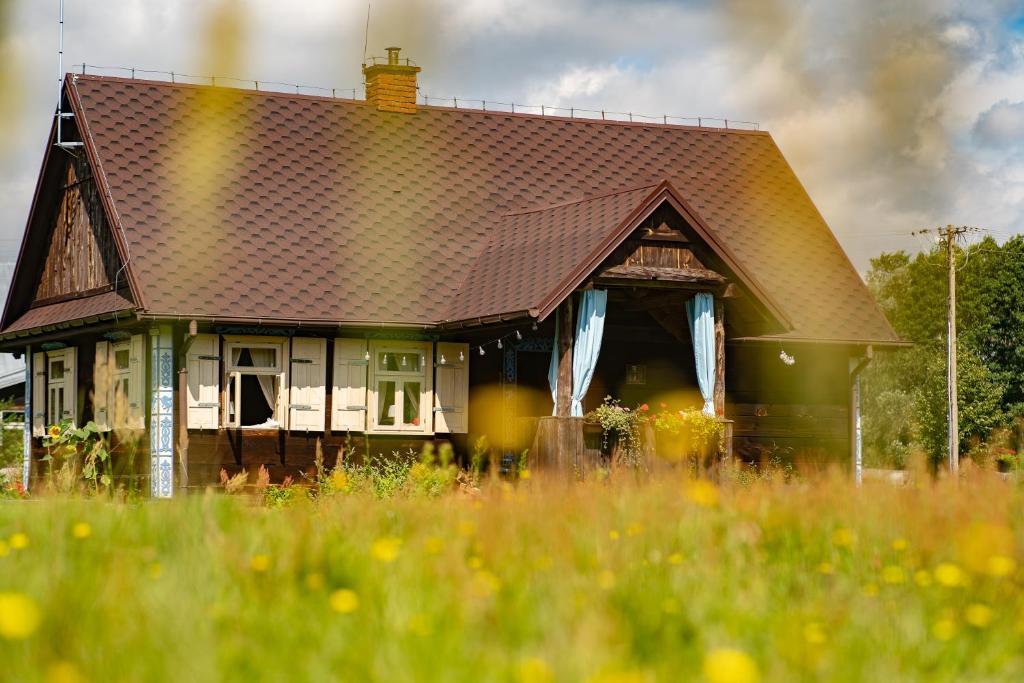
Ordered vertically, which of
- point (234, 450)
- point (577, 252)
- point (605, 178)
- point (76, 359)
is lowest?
point (234, 450)

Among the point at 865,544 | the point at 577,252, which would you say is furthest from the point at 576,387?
the point at 865,544

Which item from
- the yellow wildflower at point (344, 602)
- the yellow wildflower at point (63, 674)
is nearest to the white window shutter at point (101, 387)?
the yellow wildflower at point (344, 602)

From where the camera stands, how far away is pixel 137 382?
18625 mm

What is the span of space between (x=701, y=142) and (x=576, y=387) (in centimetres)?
872

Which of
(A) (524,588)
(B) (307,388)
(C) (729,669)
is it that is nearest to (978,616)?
(A) (524,588)

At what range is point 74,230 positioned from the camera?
21.4 m

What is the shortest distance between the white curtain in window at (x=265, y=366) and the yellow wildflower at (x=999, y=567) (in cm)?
1336

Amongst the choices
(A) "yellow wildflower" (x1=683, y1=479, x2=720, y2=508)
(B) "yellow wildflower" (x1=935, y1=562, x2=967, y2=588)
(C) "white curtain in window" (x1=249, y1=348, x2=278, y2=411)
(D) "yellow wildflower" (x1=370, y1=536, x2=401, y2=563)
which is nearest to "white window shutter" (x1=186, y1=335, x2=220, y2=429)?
(C) "white curtain in window" (x1=249, y1=348, x2=278, y2=411)

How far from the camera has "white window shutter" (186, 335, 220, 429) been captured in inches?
707

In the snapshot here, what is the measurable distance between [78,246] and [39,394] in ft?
9.24

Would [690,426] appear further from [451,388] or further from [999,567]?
[999,567]

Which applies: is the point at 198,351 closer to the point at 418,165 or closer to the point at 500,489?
the point at 418,165

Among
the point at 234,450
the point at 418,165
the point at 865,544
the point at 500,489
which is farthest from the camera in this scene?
the point at 418,165

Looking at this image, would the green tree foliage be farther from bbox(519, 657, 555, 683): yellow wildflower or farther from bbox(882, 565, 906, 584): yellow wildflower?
bbox(519, 657, 555, 683): yellow wildflower
